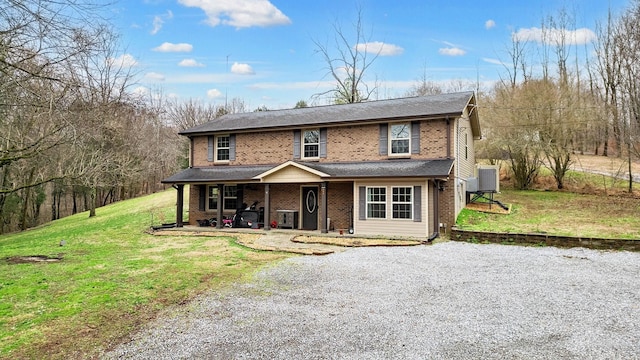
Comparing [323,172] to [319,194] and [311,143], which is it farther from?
[311,143]

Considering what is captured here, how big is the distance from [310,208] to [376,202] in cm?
350

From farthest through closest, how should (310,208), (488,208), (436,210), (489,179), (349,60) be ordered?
1. (349,60)
2. (489,179)
3. (488,208)
4. (310,208)
5. (436,210)

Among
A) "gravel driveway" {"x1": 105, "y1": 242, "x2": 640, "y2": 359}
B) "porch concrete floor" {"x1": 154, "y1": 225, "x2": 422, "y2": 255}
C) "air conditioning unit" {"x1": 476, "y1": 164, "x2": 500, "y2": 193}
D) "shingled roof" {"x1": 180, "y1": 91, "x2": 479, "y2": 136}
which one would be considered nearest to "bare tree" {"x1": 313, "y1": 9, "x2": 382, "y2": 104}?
"shingled roof" {"x1": 180, "y1": 91, "x2": 479, "y2": 136}

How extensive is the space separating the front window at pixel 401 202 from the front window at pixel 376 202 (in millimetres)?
345

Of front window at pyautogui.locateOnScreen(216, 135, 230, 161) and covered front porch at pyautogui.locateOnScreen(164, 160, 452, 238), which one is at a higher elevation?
front window at pyautogui.locateOnScreen(216, 135, 230, 161)

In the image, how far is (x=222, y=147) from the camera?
746 inches

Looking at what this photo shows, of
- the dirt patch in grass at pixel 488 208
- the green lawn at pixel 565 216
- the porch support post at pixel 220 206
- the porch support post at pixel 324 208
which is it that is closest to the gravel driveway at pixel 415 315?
the green lawn at pixel 565 216

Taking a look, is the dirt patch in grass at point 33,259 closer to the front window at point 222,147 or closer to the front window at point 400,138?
the front window at point 222,147

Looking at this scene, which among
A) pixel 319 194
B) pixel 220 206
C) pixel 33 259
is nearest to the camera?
pixel 33 259

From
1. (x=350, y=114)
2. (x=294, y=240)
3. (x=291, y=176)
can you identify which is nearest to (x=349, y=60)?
(x=350, y=114)

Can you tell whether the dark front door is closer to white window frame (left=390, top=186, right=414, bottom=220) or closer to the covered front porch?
the covered front porch

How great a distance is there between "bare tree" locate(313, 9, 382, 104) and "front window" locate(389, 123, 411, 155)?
18.3 m

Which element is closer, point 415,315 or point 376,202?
point 415,315

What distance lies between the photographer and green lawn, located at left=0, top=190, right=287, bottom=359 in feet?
16.5
